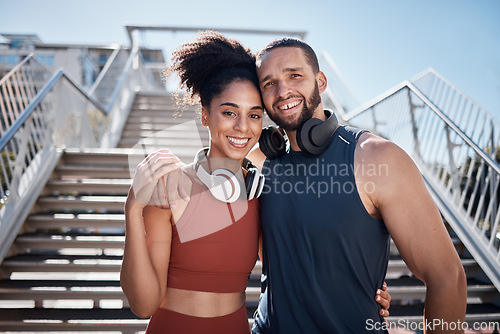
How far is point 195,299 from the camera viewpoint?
→ 153 centimetres

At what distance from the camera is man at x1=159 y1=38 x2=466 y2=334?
4.56 feet

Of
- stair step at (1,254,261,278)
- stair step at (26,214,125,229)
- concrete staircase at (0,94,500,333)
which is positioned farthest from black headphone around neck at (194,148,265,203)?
stair step at (26,214,125,229)

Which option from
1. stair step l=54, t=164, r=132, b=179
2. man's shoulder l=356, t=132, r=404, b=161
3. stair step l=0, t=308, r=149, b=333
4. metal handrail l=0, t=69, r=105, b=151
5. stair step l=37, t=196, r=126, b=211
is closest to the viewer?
man's shoulder l=356, t=132, r=404, b=161

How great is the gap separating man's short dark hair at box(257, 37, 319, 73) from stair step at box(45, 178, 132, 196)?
344cm

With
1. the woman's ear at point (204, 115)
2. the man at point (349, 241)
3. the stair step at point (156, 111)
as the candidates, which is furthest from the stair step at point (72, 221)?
the stair step at point (156, 111)

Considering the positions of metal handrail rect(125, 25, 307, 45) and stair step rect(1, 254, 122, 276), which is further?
metal handrail rect(125, 25, 307, 45)

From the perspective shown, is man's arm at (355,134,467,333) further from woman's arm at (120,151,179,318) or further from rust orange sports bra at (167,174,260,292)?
woman's arm at (120,151,179,318)

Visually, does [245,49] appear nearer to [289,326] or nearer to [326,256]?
[326,256]

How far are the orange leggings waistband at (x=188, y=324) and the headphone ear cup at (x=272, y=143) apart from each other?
86 cm

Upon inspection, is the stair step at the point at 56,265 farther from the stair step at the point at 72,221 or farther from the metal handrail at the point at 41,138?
the stair step at the point at 72,221

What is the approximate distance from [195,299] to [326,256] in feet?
2.07

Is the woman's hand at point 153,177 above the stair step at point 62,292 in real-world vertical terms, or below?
above

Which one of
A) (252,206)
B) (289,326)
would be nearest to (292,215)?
A: (252,206)

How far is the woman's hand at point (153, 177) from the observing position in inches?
48.4
